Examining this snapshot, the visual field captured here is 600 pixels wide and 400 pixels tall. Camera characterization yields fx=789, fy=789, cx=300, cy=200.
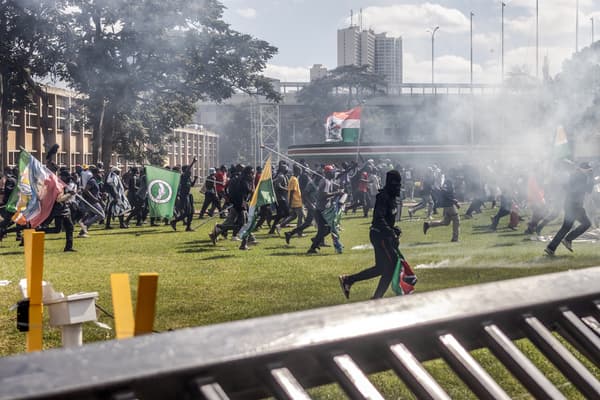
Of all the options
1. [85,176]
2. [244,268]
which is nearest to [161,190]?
[244,268]

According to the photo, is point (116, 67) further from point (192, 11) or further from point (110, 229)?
point (110, 229)

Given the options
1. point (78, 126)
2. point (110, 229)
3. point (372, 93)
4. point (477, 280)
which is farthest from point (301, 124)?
point (477, 280)

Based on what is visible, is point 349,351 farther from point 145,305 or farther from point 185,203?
point 185,203

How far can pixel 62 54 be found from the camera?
22.2 meters

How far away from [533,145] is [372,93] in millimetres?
24840

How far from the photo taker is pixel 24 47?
18266 mm

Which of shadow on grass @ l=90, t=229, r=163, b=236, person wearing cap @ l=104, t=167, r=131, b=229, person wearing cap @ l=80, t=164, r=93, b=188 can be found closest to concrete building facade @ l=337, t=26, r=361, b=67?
person wearing cap @ l=104, t=167, r=131, b=229

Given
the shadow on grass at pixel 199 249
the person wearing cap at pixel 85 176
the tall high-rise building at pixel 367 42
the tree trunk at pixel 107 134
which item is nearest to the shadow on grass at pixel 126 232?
the person wearing cap at pixel 85 176

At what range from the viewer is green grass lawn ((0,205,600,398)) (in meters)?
8.00

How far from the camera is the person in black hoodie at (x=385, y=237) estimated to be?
8.09 meters

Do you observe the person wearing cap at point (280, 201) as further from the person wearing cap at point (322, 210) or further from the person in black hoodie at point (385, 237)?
the person in black hoodie at point (385, 237)

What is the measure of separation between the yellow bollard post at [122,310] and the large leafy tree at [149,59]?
20.0 metres

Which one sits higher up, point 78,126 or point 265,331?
point 78,126

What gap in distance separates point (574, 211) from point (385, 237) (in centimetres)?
588
